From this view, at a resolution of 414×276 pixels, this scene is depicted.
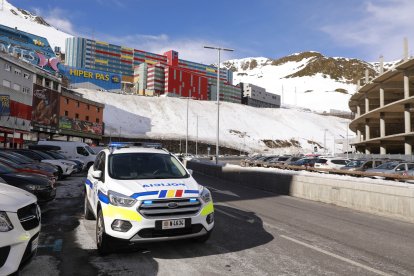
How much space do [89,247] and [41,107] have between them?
57.8 metres

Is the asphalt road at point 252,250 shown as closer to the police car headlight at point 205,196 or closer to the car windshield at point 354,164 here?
the police car headlight at point 205,196

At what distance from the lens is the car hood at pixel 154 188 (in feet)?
19.7

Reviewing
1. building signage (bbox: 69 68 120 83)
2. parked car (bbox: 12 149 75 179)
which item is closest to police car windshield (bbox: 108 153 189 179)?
parked car (bbox: 12 149 75 179)

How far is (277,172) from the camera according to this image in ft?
62.1

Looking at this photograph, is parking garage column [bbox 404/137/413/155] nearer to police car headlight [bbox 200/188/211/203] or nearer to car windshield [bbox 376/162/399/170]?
car windshield [bbox 376/162/399/170]

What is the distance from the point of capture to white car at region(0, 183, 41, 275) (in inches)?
167

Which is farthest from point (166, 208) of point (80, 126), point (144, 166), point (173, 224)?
point (80, 126)

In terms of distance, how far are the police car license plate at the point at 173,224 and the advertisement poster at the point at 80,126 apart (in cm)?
6488

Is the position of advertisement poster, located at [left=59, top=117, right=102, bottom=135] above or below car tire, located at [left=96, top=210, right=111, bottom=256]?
above

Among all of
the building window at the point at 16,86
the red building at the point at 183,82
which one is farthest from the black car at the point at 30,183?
the red building at the point at 183,82

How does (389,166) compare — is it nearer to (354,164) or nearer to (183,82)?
(354,164)

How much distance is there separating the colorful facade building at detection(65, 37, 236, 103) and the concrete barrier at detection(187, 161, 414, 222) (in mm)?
115847

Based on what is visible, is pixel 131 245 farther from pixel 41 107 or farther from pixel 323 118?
pixel 323 118

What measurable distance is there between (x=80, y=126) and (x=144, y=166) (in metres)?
68.0
